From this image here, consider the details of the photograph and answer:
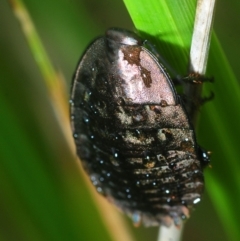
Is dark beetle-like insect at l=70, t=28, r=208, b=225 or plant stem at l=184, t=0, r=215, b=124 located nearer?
plant stem at l=184, t=0, r=215, b=124

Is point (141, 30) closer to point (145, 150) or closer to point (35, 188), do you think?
point (145, 150)

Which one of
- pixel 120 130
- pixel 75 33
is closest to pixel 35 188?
pixel 120 130

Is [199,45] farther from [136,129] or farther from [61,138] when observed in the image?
[61,138]

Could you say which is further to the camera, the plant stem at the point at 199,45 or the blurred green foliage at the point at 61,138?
the blurred green foliage at the point at 61,138

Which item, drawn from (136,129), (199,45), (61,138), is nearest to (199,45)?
(199,45)
